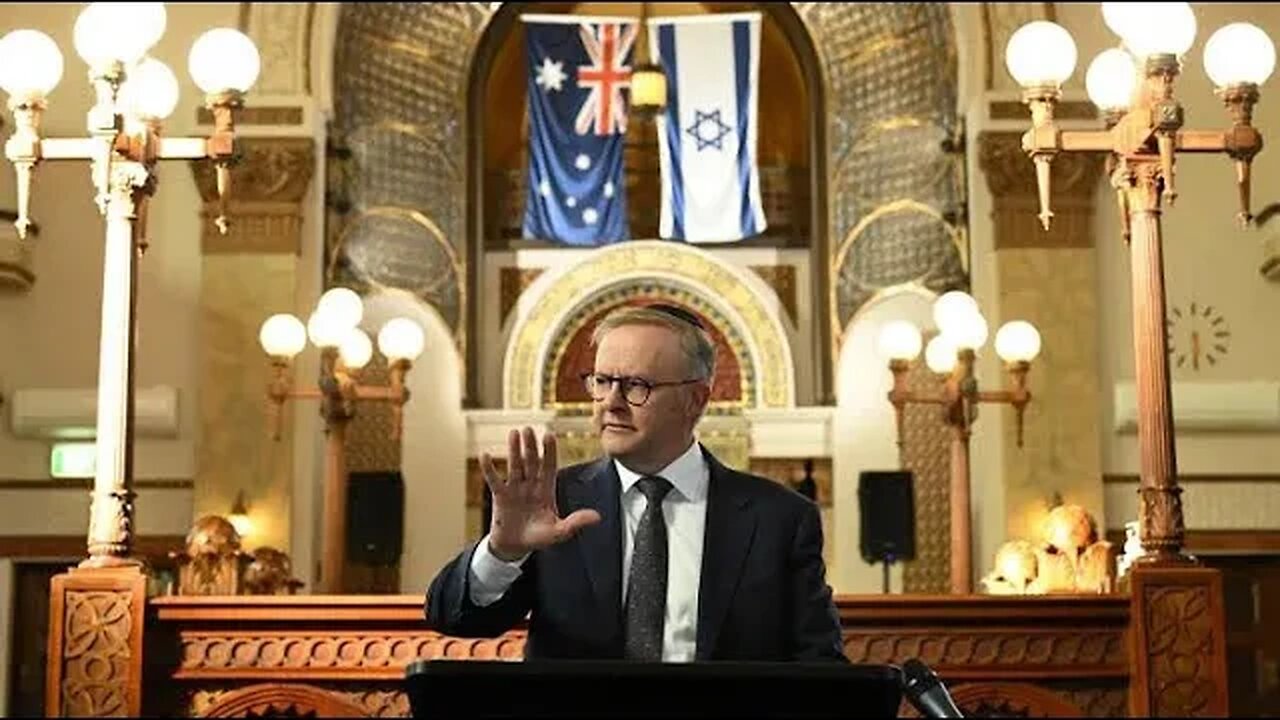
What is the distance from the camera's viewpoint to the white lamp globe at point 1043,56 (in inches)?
328

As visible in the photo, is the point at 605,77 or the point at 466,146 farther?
the point at 466,146

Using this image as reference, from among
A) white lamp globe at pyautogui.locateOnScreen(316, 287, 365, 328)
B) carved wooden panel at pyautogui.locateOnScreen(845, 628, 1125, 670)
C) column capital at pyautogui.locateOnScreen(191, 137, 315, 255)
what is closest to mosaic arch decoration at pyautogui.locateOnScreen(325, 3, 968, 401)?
column capital at pyautogui.locateOnScreen(191, 137, 315, 255)

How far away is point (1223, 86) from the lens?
27.0 ft

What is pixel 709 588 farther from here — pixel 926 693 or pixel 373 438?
pixel 373 438

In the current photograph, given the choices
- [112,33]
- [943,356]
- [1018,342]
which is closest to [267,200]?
[943,356]

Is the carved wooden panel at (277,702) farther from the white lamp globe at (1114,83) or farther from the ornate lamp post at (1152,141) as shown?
the white lamp globe at (1114,83)

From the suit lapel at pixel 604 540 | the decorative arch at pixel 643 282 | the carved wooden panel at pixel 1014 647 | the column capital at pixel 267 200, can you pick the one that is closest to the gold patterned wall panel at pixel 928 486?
the decorative arch at pixel 643 282

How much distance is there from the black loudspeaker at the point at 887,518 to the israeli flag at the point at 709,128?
A: 7.45ft

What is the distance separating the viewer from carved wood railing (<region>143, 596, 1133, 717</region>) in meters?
7.59

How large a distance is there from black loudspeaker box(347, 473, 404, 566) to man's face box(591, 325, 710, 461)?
9.78 metres

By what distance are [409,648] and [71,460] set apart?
616cm

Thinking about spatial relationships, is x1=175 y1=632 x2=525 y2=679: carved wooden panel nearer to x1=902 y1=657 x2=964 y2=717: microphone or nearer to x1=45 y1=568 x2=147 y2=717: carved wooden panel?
x1=45 y1=568 x2=147 y2=717: carved wooden panel

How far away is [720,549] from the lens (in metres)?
4.83

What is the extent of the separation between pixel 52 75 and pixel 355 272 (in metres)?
7.35
